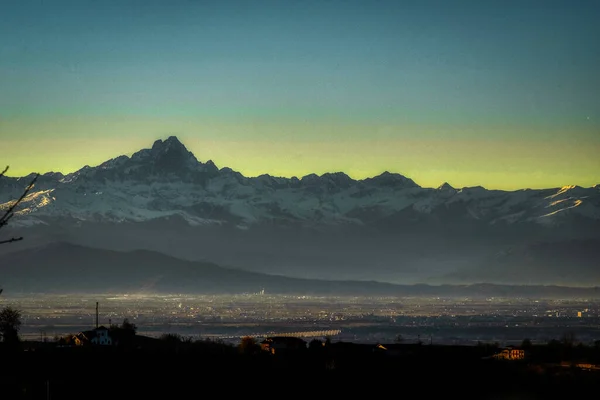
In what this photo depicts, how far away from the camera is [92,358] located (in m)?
83.8

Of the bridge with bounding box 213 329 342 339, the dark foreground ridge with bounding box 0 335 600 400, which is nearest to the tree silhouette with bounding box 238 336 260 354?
the dark foreground ridge with bounding box 0 335 600 400

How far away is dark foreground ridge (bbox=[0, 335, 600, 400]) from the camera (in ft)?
229

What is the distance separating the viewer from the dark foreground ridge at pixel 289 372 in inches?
2744

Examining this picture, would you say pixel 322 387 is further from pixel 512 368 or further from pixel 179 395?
pixel 512 368

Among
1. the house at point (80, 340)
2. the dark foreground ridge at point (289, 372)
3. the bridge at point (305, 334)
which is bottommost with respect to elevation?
the dark foreground ridge at point (289, 372)

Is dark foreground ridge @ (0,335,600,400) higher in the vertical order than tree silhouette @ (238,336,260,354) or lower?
lower

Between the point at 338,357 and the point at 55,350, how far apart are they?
18.2m

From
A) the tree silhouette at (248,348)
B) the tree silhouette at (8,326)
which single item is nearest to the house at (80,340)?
the tree silhouette at (8,326)

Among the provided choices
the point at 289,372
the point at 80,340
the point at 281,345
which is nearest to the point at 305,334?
the point at 281,345

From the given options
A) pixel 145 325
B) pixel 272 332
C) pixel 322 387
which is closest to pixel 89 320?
pixel 145 325

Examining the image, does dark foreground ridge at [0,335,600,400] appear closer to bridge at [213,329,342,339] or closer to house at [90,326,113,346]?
house at [90,326,113,346]

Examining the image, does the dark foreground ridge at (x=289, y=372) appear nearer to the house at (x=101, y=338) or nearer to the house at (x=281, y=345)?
the house at (x=281, y=345)

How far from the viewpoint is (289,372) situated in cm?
8088

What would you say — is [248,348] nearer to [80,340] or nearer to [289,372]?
[80,340]
